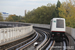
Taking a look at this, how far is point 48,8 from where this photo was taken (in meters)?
86.4

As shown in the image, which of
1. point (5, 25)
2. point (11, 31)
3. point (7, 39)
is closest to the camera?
point (7, 39)

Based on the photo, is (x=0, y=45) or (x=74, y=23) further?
(x=74, y=23)

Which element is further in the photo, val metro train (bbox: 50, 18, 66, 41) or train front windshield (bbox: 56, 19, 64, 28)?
train front windshield (bbox: 56, 19, 64, 28)

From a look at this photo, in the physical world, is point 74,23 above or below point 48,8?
below

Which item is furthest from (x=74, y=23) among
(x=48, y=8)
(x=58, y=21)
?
(x=48, y=8)

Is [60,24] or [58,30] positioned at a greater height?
[60,24]

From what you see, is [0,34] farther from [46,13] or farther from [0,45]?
[46,13]

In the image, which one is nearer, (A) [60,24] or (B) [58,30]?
(B) [58,30]

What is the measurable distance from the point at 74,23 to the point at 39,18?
45.5 metres

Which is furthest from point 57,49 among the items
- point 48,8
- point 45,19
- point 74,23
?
point 48,8

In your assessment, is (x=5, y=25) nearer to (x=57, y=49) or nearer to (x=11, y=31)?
(x=11, y=31)

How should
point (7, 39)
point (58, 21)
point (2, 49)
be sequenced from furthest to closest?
1. point (58, 21)
2. point (7, 39)
3. point (2, 49)

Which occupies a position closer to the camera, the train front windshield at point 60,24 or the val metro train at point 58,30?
the val metro train at point 58,30

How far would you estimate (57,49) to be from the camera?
1376cm
